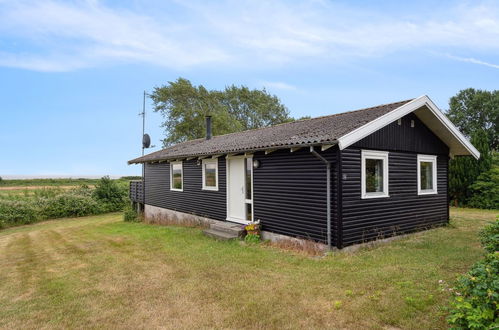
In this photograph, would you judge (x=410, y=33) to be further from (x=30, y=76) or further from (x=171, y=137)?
(x=171, y=137)

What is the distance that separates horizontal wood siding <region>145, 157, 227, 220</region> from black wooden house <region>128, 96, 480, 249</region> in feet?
0.23

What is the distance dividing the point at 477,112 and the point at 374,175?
30.3 m

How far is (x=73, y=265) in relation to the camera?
6.88 m

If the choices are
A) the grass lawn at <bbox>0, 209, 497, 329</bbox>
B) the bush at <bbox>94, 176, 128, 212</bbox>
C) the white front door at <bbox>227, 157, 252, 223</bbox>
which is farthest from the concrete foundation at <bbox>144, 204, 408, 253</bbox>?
the bush at <bbox>94, 176, 128, 212</bbox>

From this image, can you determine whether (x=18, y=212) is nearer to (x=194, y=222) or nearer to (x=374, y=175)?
(x=194, y=222)

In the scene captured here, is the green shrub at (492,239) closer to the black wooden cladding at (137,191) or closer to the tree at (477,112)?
the black wooden cladding at (137,191)

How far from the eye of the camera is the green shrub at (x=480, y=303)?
8.18ft

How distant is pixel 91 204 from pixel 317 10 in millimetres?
18595

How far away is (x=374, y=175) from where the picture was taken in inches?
308

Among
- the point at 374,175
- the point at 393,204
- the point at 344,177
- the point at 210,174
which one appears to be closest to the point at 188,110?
the point at 210,174

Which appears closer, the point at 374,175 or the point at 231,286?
the point at 231,286

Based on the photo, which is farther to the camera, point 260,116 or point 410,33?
point 260,116

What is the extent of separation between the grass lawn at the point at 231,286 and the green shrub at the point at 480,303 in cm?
85

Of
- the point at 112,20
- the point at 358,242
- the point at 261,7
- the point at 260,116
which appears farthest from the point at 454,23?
the point at 260,116
